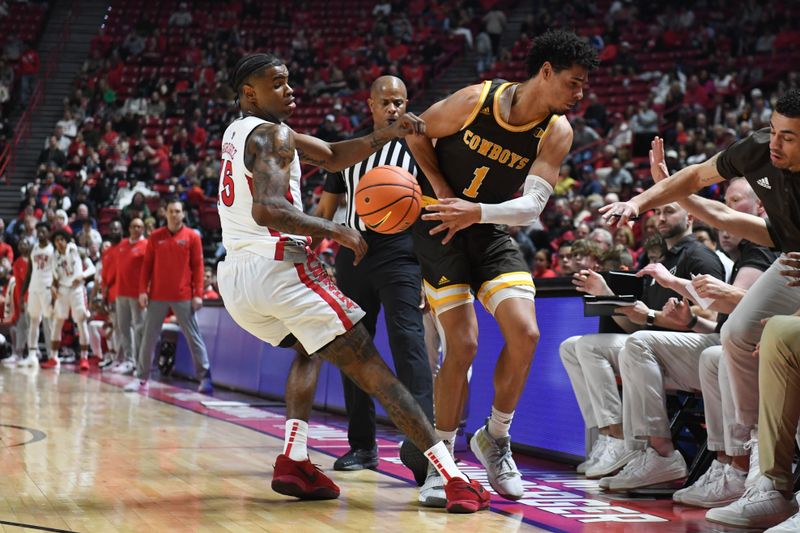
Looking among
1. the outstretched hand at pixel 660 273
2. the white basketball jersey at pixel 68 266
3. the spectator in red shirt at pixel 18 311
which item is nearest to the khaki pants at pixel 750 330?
the outstretched hand at pixel 660 273

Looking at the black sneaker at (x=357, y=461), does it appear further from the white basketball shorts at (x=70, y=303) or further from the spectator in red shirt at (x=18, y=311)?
the spectator in red shirt at (x=18, y=311)

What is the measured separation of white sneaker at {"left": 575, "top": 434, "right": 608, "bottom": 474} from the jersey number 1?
161 centimetres

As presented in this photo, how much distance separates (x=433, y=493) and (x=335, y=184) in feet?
6.63

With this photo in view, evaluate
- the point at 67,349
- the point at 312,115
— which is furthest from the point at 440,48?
the point at 67,349

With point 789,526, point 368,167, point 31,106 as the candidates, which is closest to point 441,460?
point 789,526

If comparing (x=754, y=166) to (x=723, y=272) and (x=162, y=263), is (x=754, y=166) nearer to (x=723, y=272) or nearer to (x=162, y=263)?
(x=723, y=272)

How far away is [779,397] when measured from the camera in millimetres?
3832

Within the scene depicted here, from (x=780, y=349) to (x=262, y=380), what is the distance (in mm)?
7334

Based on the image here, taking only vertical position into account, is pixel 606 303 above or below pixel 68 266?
above

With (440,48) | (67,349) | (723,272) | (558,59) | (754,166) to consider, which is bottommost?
(67,349)

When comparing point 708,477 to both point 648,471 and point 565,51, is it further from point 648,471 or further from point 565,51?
point 565,51

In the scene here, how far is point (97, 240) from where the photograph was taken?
1711cm

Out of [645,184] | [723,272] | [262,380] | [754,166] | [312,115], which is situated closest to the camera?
[754,166]

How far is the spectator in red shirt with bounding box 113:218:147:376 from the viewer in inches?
481
